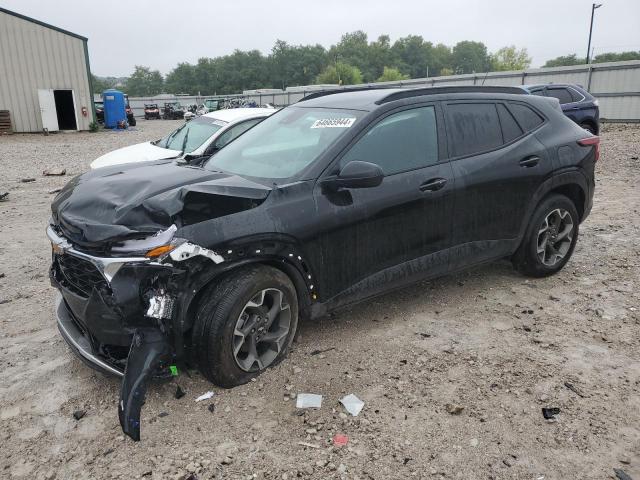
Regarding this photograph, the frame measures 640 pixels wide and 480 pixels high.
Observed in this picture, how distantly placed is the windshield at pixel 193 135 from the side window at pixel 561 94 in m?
→ 8.79

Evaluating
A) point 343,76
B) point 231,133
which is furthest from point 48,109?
point 343,76

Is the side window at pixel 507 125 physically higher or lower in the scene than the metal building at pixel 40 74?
lower

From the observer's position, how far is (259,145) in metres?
4.23

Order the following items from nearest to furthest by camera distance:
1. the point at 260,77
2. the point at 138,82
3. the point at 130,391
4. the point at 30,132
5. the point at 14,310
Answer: the point at 130,391 < the point at 14,310 < the point at 30,132 < the point at 260,77 < the point at 138,82

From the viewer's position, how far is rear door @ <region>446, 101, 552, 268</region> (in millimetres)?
4160

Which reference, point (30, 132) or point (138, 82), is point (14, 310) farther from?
point (138, 82)

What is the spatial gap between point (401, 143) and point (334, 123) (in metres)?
0.52

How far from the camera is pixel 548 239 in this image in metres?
4.92

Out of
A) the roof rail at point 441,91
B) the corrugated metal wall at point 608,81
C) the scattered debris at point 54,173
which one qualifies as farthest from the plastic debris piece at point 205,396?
the corrugated metal wall at point 608,81

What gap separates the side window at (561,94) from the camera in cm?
1288

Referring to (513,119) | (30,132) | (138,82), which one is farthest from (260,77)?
(513,119)

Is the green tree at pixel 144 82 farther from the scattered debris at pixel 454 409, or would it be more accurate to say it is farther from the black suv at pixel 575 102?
the scattered debris at pixel 454 409

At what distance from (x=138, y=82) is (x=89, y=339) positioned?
488 feet

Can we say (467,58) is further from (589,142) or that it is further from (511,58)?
(589,142)
